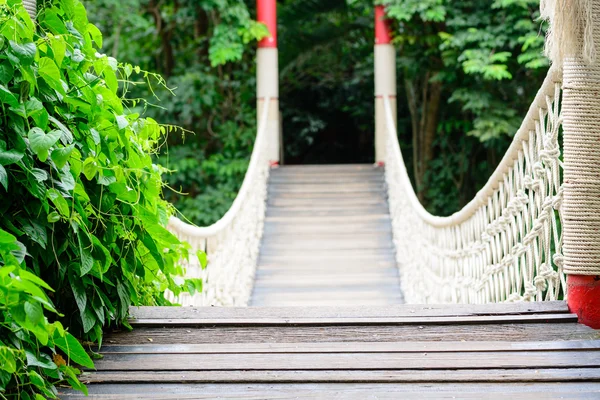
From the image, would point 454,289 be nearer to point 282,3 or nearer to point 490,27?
point 490,27

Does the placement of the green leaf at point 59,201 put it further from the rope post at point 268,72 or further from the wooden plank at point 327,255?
the rope post at point 268,72

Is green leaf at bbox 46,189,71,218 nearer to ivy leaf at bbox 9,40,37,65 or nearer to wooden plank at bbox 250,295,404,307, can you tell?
ivy leaf at bbox 9,40,37,65

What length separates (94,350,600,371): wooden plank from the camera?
1526 mm

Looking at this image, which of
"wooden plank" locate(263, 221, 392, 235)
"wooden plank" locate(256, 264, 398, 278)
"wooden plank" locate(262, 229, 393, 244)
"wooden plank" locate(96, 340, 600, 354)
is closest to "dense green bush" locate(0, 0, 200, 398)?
"wooden plank" locate(96, 340, 600, 354)

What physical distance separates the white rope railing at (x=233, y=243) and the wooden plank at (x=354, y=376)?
112cm

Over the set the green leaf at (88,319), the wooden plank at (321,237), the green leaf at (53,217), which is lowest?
the wooden plank at (321,237)

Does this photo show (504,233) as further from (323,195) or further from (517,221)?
(323,195)

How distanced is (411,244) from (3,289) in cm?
397

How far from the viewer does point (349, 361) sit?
1559 millimetres

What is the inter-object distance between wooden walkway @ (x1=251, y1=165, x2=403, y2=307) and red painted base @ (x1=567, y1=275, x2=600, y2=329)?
2533mm

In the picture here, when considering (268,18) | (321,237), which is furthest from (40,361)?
(268,18)

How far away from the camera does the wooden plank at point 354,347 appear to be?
162 centimetres

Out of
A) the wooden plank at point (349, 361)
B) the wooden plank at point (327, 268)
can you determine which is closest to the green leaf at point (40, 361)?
the wooden plank at point (349, 361)

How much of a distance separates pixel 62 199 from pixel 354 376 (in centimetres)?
61
